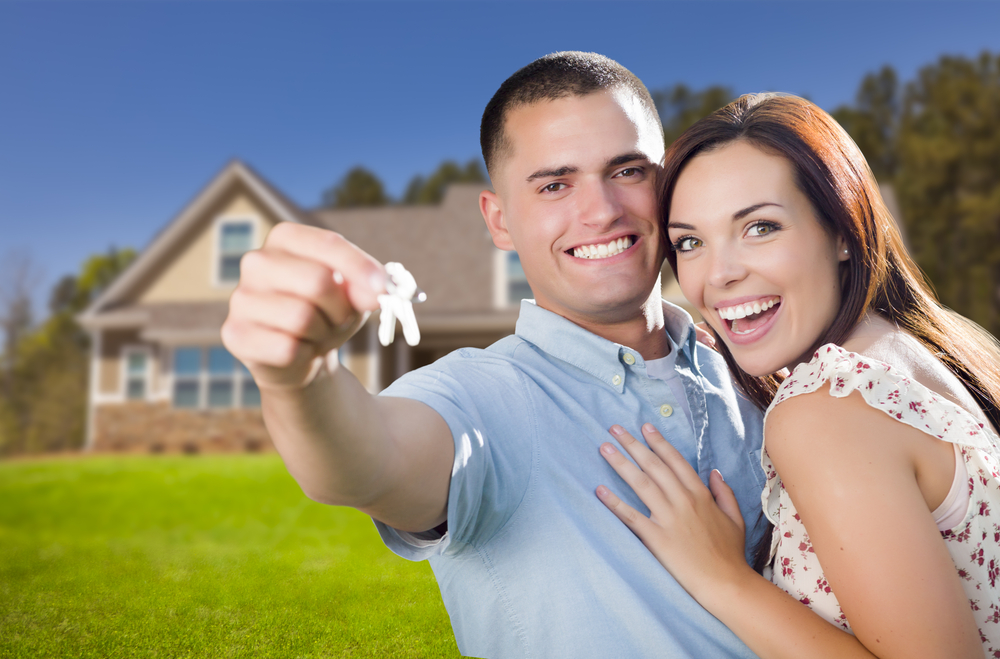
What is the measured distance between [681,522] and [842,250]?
0.82 meters

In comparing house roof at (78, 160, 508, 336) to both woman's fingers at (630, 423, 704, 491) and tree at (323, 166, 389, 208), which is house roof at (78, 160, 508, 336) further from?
tree at (323, 166, 389, 208)

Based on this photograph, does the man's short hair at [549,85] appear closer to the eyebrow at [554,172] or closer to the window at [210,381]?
the eyebrow at [554,172]

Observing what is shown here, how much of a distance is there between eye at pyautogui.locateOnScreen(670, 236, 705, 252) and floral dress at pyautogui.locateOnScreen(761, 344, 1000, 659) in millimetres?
558

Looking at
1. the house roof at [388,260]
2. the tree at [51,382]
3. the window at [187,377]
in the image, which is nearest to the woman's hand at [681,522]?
the house roof at [388,260]

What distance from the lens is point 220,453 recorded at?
13.7 metres

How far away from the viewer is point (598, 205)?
86.0 inches

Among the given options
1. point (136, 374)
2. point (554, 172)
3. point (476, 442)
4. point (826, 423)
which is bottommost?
point (136, 374)

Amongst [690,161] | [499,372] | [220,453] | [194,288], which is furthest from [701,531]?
[194,288]

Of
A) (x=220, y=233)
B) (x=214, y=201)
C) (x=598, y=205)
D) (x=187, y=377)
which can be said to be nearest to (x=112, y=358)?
(x=187, y=377)

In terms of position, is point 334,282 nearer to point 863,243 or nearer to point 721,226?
point 721,226

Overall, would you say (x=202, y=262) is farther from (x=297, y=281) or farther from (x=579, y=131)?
(x=297, y=281)

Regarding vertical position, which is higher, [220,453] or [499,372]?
[499,372]

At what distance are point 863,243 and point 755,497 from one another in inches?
29.9

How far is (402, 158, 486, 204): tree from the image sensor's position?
1200 inches
